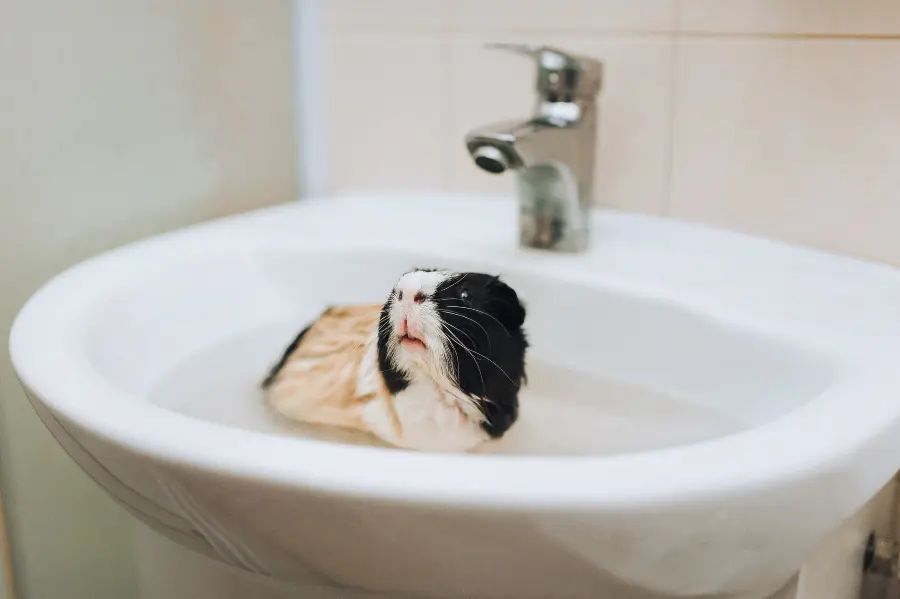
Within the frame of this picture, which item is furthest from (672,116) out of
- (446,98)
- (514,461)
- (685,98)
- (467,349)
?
(514,461)

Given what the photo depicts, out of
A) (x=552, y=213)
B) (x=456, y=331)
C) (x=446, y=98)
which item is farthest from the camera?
(x=446, y=98)

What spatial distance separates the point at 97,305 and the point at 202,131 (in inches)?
12.9

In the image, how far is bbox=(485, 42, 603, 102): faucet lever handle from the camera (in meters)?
0.67

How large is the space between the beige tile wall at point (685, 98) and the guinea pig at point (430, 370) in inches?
12.0

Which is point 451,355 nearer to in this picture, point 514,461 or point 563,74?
point 514,461

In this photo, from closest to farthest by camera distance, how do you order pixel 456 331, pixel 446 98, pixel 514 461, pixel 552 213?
1. pixel 514 461
2. pixel 456 331
3. pixel 552 213
4. pixel 446 98

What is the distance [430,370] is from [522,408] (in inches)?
4.2

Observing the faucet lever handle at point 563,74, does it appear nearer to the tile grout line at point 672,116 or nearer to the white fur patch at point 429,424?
the tile grout line at point 672,116

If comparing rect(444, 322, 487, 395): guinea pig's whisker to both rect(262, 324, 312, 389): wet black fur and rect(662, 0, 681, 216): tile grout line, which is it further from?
rect(662, 0, 681, 216): tile grout line

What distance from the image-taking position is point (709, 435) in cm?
56

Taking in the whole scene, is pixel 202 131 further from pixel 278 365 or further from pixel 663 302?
pixel 663 302

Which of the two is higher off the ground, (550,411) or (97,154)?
(97,154)

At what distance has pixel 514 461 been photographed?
1.13ft

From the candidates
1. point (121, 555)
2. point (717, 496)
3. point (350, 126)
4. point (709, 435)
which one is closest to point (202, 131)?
point (350, 126)
